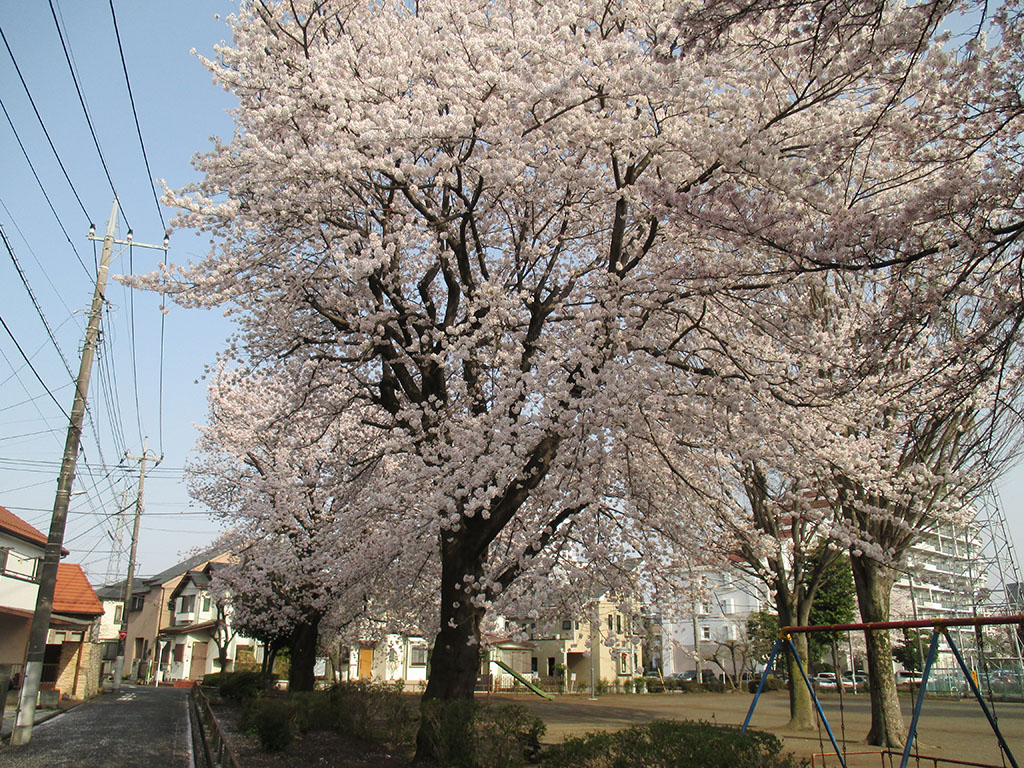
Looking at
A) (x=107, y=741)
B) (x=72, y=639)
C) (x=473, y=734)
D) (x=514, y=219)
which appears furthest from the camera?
(x=72, y=639)

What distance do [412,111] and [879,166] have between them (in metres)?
6.11

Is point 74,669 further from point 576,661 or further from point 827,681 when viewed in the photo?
point 827,681

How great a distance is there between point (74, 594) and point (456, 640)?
75.8ft

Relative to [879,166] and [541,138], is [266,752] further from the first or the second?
[879,166]

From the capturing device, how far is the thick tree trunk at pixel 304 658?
2008cm

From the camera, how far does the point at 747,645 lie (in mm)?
42281

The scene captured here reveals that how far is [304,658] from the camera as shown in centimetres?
2020

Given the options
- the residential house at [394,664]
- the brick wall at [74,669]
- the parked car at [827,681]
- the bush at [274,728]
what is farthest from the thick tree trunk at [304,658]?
the parked car at [827,681]

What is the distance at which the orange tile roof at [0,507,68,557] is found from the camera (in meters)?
20.5

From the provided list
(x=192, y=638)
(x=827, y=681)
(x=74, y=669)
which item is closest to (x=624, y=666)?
(x=827, y=681)

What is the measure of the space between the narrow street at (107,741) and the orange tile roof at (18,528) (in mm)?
5048

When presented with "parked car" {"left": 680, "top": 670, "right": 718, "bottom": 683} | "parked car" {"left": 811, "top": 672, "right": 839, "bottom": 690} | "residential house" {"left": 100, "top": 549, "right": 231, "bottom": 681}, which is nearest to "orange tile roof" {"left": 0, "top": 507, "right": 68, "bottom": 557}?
"residential house" {"left": 100, "top": 549, "right": 231, "bottom": 681}

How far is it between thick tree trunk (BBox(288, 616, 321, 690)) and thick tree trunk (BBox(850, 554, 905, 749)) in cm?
1433

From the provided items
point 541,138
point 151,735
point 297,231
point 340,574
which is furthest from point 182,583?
point 541,138
